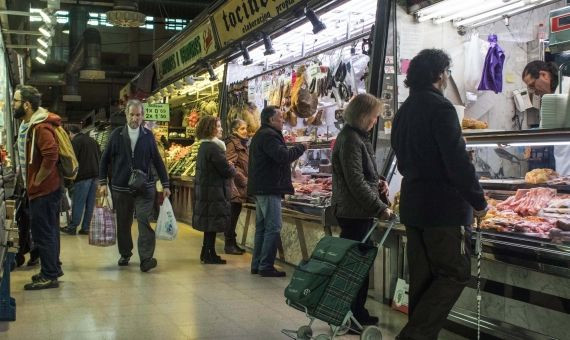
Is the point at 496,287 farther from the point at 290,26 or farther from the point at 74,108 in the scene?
the point at 74,108

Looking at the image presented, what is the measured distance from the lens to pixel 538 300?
12.4 feet

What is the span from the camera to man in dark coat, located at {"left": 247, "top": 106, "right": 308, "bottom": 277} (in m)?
6.30

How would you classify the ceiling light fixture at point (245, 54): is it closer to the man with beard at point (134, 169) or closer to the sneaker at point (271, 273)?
the man with beard at point (134, 169)

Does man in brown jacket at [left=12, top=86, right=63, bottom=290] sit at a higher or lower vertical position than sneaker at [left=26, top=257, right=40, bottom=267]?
higher

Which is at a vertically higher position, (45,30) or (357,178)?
(45,30)

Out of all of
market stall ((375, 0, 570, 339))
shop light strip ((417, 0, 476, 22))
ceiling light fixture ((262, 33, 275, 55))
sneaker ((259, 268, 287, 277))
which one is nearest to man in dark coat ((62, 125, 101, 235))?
ceiling light fixture ((262, 33, 275, 55))

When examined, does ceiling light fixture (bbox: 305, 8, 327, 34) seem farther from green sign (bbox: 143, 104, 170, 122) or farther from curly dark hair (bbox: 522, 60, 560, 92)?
green sign (bbox: 143, 104, 170, 122)

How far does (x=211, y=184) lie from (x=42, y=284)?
2.15 metres

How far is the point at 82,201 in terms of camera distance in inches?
413

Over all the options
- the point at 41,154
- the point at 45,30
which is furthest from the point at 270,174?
the point at 45,30

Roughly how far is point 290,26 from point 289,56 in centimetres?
151

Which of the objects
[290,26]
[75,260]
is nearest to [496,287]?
[290,26]

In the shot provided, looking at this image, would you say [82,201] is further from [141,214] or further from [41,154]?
[41,154]

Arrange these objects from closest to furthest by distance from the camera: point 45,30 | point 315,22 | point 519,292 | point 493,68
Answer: point 519,292 < point 493,68 < point 315,22 < point 45,30
